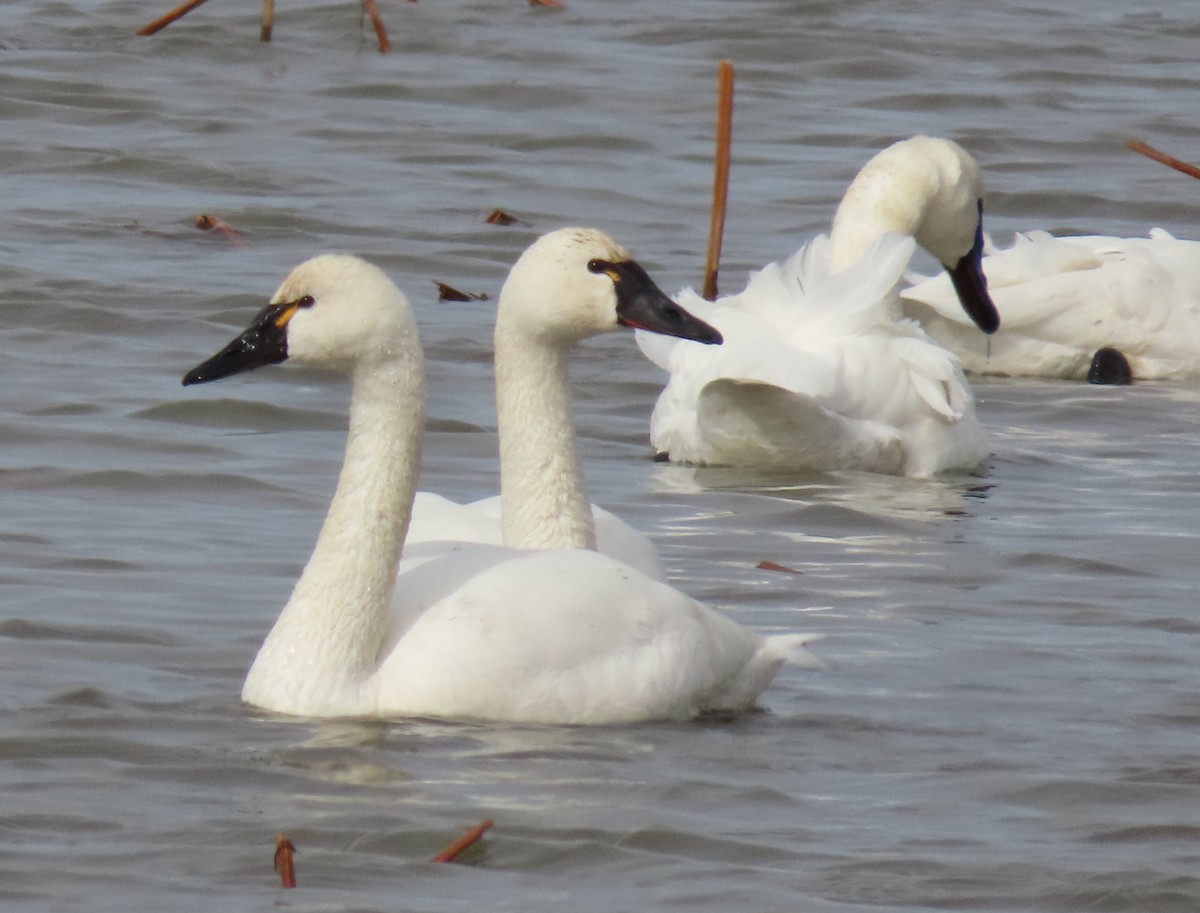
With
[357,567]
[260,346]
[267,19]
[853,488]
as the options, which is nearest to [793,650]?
[357,567]

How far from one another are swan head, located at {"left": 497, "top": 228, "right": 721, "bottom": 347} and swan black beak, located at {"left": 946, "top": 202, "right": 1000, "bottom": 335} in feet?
14.3

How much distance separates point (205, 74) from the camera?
16891 mm

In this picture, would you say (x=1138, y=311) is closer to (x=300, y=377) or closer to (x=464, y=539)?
(x=300, y=377)

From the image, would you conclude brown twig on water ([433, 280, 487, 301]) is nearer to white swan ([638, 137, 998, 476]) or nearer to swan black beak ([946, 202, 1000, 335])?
swan black beak ([946, 202, 1000, 335])

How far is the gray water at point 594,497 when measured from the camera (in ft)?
17.4

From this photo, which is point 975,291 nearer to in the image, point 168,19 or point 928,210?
point 928,210

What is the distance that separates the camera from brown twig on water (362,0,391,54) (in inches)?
647

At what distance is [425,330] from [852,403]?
8.63 ft

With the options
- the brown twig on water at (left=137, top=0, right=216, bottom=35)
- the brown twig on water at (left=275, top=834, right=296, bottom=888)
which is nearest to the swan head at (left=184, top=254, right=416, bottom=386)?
the brown twig on water at (left=275, top=834, right=296, bottom=888)

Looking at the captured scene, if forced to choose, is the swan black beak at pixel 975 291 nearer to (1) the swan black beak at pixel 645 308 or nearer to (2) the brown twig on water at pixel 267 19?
(1) the swan black beak at pixel 645 308

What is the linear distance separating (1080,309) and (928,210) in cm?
79

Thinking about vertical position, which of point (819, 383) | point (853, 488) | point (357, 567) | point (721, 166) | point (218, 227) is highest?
point (721, 166)

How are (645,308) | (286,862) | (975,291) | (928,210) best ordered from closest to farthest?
(286,862)
(645,308)
(928,210)
(975,291)

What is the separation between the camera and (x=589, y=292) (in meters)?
6.78
